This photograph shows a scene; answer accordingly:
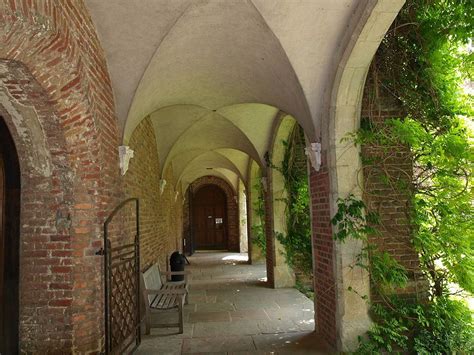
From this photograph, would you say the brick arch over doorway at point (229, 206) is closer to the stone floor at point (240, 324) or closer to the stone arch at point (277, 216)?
the stone floor at point (240, 324)

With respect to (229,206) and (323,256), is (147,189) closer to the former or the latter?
(323,256)

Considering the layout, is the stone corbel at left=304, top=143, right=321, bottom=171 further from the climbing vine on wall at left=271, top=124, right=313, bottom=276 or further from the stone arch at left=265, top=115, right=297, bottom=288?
the stone arch at left=265, top=115, right=297, bottom=288

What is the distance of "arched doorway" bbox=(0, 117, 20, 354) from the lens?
3.33 metres

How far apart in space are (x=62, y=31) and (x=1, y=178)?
1.46 m

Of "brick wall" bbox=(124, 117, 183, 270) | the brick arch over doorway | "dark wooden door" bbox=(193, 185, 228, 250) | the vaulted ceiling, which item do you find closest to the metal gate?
"brick wall" bbox=(124, 117, 183, 270)

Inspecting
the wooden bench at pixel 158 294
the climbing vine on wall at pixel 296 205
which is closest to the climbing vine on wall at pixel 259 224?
the climbing vine on wall at pixel 296 205

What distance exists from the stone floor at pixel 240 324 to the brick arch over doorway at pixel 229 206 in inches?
349

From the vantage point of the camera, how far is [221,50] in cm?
458

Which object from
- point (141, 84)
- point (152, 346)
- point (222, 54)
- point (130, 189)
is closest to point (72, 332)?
point (152, 346)

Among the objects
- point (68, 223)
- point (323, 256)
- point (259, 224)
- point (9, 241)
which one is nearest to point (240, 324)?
point (323, 256)

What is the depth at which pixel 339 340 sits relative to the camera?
156 inches

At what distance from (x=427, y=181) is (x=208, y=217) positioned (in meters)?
15.2

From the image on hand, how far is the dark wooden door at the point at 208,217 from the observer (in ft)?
62.0

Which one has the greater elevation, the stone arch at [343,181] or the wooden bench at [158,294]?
the stone arch at [343,181]
